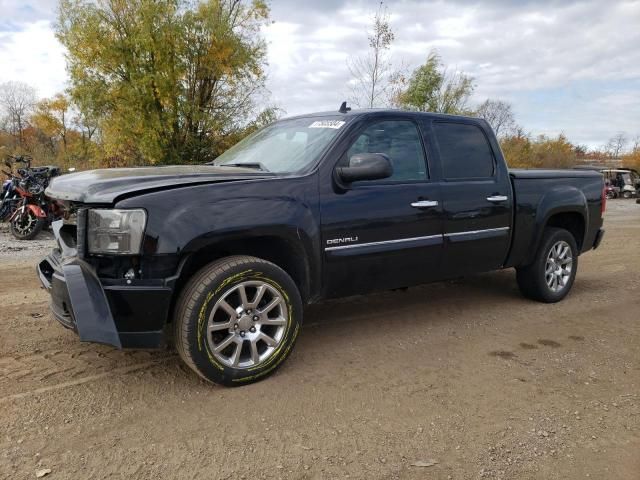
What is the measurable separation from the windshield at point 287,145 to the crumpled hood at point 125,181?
32cm

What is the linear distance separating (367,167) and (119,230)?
65.7 inches

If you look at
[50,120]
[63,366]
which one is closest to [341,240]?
[63,366]

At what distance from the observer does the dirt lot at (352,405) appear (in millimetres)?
2541

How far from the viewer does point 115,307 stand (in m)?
2.98

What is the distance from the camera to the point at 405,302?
5.37 m

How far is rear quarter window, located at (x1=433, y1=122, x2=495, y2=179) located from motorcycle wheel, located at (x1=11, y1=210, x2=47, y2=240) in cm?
806

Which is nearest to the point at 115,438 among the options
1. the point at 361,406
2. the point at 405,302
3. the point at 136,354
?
the point at 136,354

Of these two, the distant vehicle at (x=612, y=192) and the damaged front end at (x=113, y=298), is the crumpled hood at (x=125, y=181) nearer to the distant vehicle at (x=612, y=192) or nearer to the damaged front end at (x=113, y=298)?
the damaged front end at (x=113, y=298)

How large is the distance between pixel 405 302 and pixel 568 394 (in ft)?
7.22

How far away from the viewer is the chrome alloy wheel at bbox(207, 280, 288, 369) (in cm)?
321

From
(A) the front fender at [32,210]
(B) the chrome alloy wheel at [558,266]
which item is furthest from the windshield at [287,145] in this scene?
(A) the front fender at [32,210]

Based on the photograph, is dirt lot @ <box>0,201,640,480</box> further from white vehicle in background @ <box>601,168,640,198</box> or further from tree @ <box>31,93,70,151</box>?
tree @ <box>31,93,70,151</box>

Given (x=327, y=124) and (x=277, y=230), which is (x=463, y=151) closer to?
(x=327, y=124)

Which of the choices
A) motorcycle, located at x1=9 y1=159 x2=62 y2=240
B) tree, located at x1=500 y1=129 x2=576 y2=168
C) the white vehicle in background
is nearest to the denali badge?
motorcycle, located at x1=9 y1=159 x2=62 y2=240
